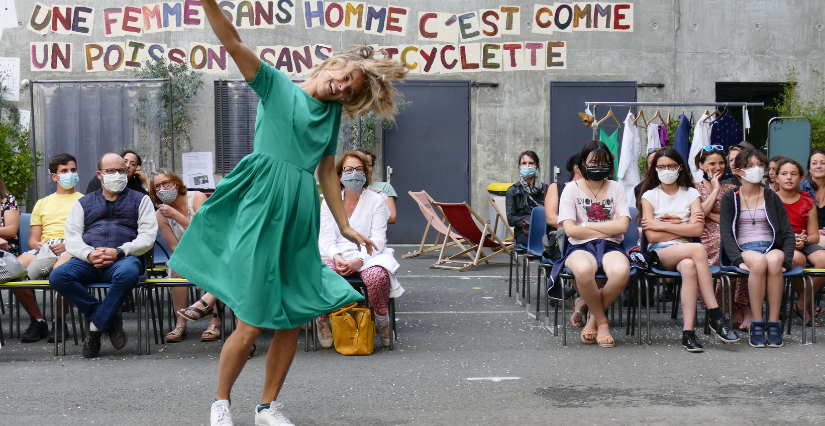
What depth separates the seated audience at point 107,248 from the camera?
520 cm

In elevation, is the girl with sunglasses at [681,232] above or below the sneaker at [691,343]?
above

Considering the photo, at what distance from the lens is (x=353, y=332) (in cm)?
530

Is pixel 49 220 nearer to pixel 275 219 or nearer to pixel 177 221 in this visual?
pixel 177 221

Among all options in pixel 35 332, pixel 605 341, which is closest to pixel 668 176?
pixel 605 341

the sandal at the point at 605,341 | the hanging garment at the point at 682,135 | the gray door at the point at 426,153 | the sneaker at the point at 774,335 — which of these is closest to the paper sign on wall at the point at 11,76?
the gray door at the point at 426,153

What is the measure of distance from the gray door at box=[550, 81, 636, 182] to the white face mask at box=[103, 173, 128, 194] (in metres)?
8.93

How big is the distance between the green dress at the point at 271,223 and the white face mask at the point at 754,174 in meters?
3.72

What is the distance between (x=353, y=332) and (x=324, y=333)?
0.89 ft

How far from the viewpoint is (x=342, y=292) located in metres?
3.64

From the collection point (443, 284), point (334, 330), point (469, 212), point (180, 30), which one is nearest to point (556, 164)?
point (469, 212)

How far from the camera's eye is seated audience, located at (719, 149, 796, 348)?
18.1ft

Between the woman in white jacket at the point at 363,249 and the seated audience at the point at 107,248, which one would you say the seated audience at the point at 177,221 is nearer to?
the seated audience at the point at 107,248

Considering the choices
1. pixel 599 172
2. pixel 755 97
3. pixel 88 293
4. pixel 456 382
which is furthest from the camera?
pixel 755 97

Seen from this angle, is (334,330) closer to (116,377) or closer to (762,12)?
(116,377)
